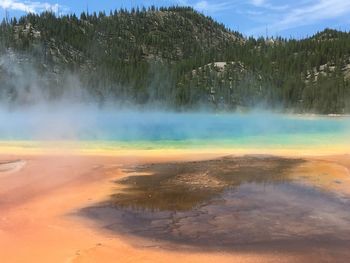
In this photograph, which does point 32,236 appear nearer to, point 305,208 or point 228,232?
point 228,232

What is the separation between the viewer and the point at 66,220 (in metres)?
10.8

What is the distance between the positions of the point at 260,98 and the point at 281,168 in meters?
110

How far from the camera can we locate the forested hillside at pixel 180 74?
122 metres

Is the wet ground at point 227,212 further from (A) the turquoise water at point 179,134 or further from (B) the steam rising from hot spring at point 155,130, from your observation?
(B) the steam rising from hot spring at point 155,130

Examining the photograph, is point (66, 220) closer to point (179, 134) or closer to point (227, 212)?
point (227, 212)

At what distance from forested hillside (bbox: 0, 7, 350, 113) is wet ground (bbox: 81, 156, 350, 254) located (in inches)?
3841

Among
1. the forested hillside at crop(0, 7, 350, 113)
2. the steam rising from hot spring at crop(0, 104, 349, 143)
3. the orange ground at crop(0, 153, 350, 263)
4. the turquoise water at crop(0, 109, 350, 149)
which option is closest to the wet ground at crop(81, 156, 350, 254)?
the orange ground at crop(0, 153, 350, 263)

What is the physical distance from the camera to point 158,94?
137125 millimetres

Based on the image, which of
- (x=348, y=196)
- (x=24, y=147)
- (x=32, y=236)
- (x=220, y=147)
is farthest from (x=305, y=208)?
(x=24, y=147)

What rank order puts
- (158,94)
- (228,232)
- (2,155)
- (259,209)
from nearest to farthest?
1. (228,232)
2. (259,209)
3. (2,155)
4. (158,94)

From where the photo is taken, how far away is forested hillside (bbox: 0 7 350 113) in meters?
122

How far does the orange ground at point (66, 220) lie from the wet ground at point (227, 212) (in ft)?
1.64

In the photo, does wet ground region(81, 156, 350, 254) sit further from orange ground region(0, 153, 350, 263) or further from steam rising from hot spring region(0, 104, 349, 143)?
steam rising from hot spring region(0, 104, 349, 143)

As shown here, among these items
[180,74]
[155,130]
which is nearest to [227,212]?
[155,130]
